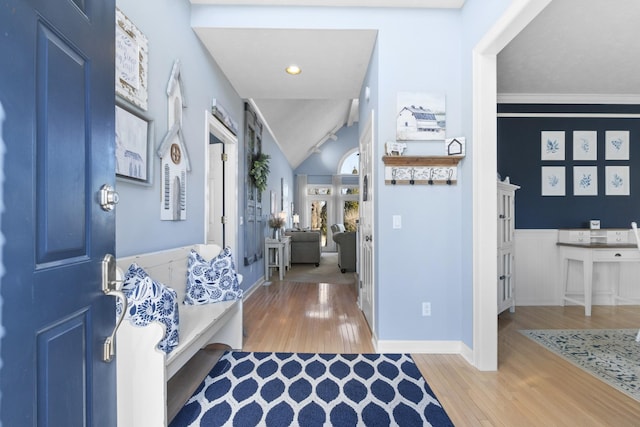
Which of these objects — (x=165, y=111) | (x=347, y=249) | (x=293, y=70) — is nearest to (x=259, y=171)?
(x=293, y=70)

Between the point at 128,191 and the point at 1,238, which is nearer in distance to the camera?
the point at 1,238

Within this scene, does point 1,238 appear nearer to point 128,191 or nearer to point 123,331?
point 123,331

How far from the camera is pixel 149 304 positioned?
1.44 metres

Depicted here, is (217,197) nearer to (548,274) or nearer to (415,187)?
(415,187)

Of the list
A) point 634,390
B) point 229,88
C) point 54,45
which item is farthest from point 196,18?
point 634,390

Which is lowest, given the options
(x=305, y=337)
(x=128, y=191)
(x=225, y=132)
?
(x=305, y=337)

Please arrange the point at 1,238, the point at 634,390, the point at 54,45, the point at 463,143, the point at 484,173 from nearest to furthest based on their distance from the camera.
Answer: the point at 1,238, the point at 54,45, the point at 634,390, the point at 484,173, the point at 463,143

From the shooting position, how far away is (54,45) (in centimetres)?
67

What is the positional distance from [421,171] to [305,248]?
4714 mm

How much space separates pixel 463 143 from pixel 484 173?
34cm

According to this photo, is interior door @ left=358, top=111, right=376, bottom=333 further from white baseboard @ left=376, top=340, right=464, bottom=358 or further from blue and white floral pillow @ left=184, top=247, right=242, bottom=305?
blue and white floral pillow @ left=184, top=247, right=242, bottom=305

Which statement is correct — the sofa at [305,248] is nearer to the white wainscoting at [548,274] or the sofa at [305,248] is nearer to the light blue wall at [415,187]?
the white wainscoting at [548,274]

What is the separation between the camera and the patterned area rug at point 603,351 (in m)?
2.07

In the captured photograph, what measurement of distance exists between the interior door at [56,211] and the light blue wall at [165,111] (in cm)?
96
